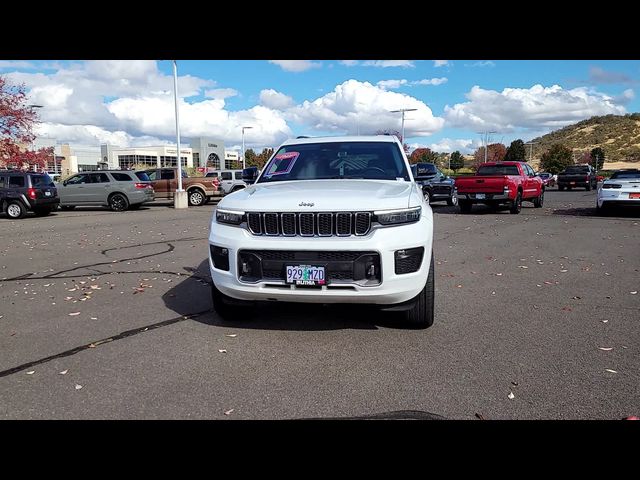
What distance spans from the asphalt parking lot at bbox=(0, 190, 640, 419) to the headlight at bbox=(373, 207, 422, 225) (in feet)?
3.49

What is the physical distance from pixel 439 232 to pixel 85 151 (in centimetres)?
11934

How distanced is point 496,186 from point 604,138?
9866 cm

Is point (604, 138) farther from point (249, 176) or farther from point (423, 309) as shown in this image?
point (423, 309)

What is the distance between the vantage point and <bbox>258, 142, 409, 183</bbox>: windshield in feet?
18.2

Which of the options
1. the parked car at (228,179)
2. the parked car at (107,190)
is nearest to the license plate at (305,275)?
the parked car at (107,190)

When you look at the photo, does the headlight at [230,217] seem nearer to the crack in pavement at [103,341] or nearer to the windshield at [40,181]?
the crack in pavement at [103,341]

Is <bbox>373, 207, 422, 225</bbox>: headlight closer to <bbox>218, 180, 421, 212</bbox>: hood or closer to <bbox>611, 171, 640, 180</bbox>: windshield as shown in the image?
<bbox>218, 180, 421, 212</bbox>: hood

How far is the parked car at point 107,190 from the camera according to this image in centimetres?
2122

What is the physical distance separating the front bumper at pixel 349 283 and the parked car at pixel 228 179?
73.3ft

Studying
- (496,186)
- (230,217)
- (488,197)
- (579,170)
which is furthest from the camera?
(579,170)

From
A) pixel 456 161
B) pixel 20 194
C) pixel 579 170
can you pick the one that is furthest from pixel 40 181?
pixel 456 161

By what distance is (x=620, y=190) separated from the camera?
15203 mm
